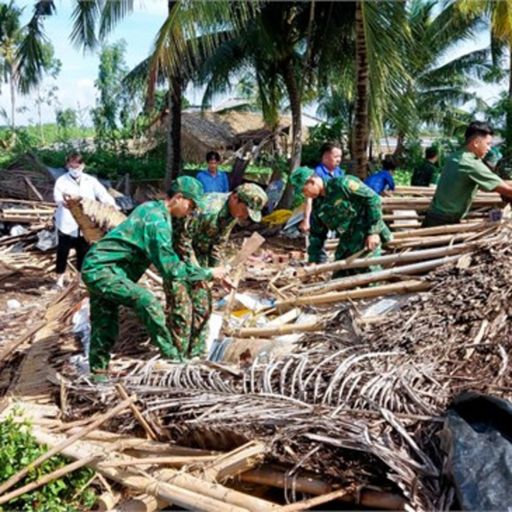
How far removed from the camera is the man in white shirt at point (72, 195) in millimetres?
7676

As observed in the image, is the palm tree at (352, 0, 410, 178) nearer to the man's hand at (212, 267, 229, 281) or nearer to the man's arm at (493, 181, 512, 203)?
the man's arm at (493, 181, 512, 203)

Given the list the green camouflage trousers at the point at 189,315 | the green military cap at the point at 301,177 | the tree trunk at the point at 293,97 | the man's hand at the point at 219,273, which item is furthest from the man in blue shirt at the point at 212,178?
the man's hand at the point at 219,273

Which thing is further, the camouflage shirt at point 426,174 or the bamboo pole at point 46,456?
the camouflage shirt at point 426,174

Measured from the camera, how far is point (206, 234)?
17.1 feet

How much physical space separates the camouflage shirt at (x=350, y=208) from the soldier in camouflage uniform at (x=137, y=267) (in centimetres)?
122

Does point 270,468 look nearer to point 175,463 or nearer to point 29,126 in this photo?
point 175,463

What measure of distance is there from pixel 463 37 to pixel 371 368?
63.1 feet

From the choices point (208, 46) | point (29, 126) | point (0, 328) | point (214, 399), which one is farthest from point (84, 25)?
point (29, 126)

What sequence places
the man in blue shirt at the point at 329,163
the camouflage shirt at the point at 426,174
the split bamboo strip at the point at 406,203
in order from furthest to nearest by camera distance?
1. the camouflage shirt at the point at 426,174
2. the split bamboo strip at the point at 406,203
3. the man in blue shirt at the point at 329,163

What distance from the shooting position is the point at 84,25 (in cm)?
1160

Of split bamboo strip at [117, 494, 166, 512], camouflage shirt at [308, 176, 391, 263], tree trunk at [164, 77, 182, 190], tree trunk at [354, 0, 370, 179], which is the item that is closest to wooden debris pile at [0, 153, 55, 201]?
tree trunk at [164, 77, 182, 190]

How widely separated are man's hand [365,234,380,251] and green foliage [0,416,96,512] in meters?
2.75

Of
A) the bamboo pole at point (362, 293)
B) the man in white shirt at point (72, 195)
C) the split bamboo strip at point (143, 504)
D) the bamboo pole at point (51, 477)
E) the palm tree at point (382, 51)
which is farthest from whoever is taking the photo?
the palm tree at point (382, 51)

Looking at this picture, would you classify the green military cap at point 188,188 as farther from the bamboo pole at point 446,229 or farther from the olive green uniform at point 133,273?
the bamboo pole at point 446,229
